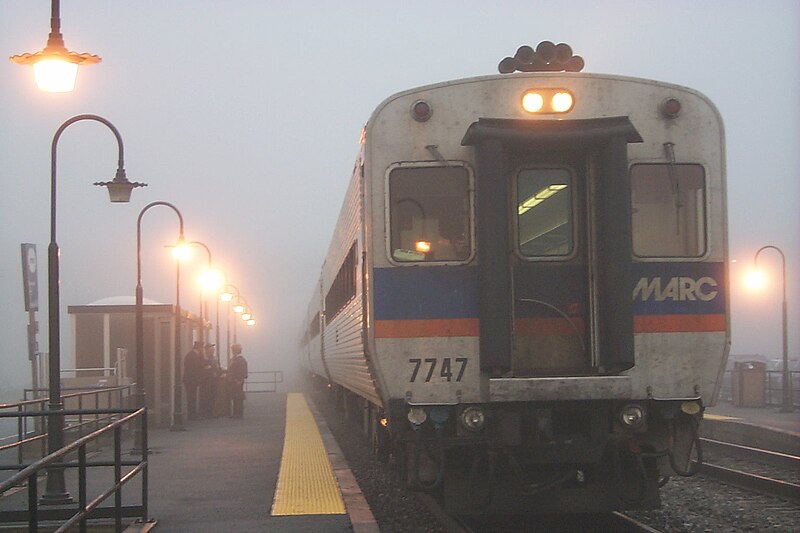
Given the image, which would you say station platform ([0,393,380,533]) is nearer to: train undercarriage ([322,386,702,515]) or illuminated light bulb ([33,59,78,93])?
train undercarriage ([322,386,702,515])

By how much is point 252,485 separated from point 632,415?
529 cm

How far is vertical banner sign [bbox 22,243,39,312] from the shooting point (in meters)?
28.2

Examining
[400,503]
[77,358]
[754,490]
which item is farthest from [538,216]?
[77,358]

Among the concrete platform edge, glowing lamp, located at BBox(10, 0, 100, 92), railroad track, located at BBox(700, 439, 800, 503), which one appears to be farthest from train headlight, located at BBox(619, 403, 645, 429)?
glowing lamp, located at BBox(10, 0, 100, 92)

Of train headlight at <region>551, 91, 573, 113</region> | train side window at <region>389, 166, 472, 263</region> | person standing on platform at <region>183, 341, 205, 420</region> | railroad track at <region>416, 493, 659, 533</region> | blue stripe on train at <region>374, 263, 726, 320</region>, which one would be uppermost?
train headlight at <region>551, 91, 573, 113</region>

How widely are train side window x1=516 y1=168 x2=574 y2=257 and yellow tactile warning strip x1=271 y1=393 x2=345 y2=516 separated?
3.17 metres

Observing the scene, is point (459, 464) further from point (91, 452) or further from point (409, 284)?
point (91, 452)

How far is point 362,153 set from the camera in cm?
A: 879

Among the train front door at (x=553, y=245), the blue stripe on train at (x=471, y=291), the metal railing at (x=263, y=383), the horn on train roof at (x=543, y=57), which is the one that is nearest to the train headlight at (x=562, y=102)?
the train front door at (x=553, y=245)

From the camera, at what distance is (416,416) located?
8.17 metres

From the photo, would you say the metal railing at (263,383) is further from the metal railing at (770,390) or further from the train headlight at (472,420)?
the train headlight at (472,420)

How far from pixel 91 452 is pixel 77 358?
7.76 metres

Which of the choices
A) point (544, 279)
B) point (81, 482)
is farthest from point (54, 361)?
point (544, 279)

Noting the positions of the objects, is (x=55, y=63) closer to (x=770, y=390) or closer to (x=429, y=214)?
(x=429, y=214)
